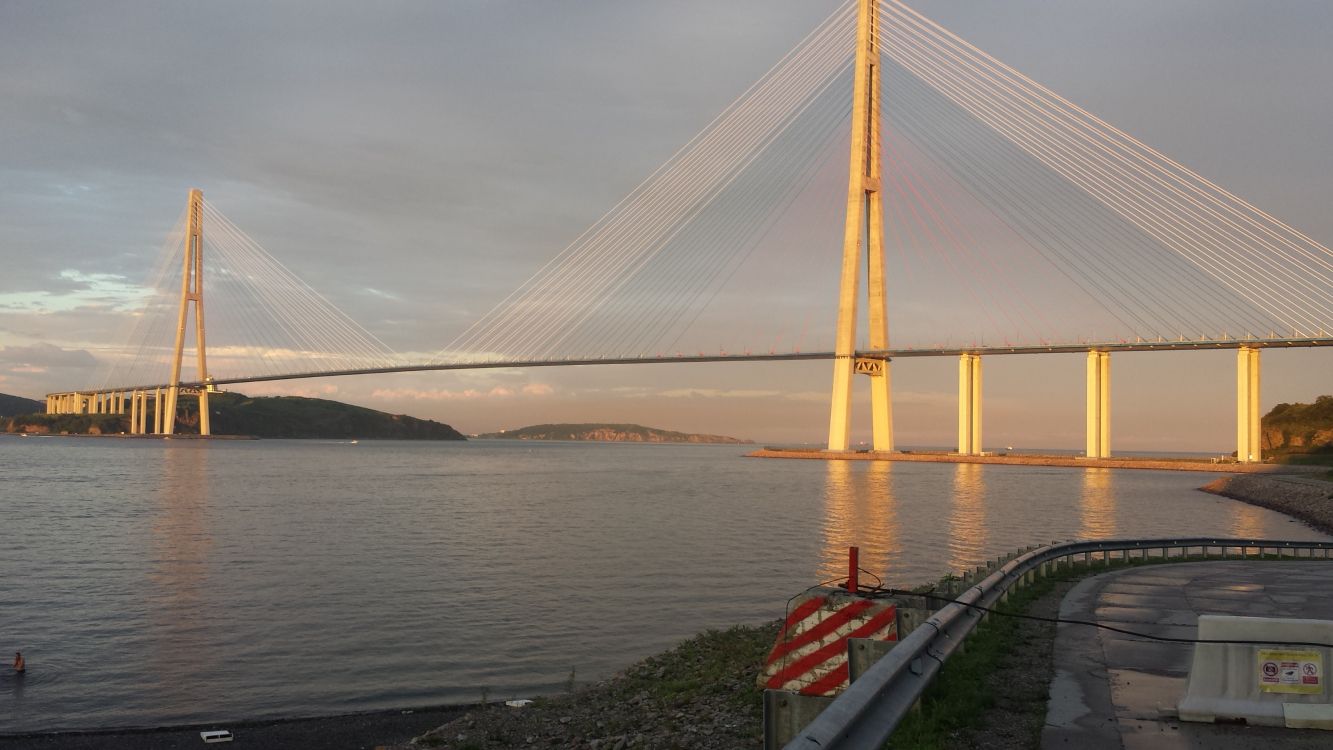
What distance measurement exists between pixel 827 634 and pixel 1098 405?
108 metres

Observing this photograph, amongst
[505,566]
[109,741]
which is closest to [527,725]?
[109,741]

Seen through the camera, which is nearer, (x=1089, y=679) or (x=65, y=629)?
(x=1089, y=679)

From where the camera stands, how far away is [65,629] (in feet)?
59.4

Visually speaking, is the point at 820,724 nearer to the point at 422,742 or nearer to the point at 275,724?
the point at 422,742

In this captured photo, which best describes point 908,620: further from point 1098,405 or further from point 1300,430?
point 1300,430

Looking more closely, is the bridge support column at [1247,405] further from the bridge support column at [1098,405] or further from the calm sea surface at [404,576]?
the calm sea surface at [404,576]

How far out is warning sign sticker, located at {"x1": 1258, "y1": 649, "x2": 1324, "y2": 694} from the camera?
260 inches

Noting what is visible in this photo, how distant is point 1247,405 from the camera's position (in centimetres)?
9519

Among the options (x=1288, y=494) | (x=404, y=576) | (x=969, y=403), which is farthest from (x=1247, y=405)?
(x=404, y=576)

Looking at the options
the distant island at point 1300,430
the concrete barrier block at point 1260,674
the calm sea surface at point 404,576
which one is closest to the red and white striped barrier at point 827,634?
the concrete barrier block at point 1260,674

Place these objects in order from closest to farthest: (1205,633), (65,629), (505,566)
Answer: (1205,633) < (65,629) < (505,566)

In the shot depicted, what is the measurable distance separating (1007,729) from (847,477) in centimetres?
7372

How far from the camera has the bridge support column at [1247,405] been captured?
9469 centimetres

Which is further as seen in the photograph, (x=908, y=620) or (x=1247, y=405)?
(x=1247, y=405)
